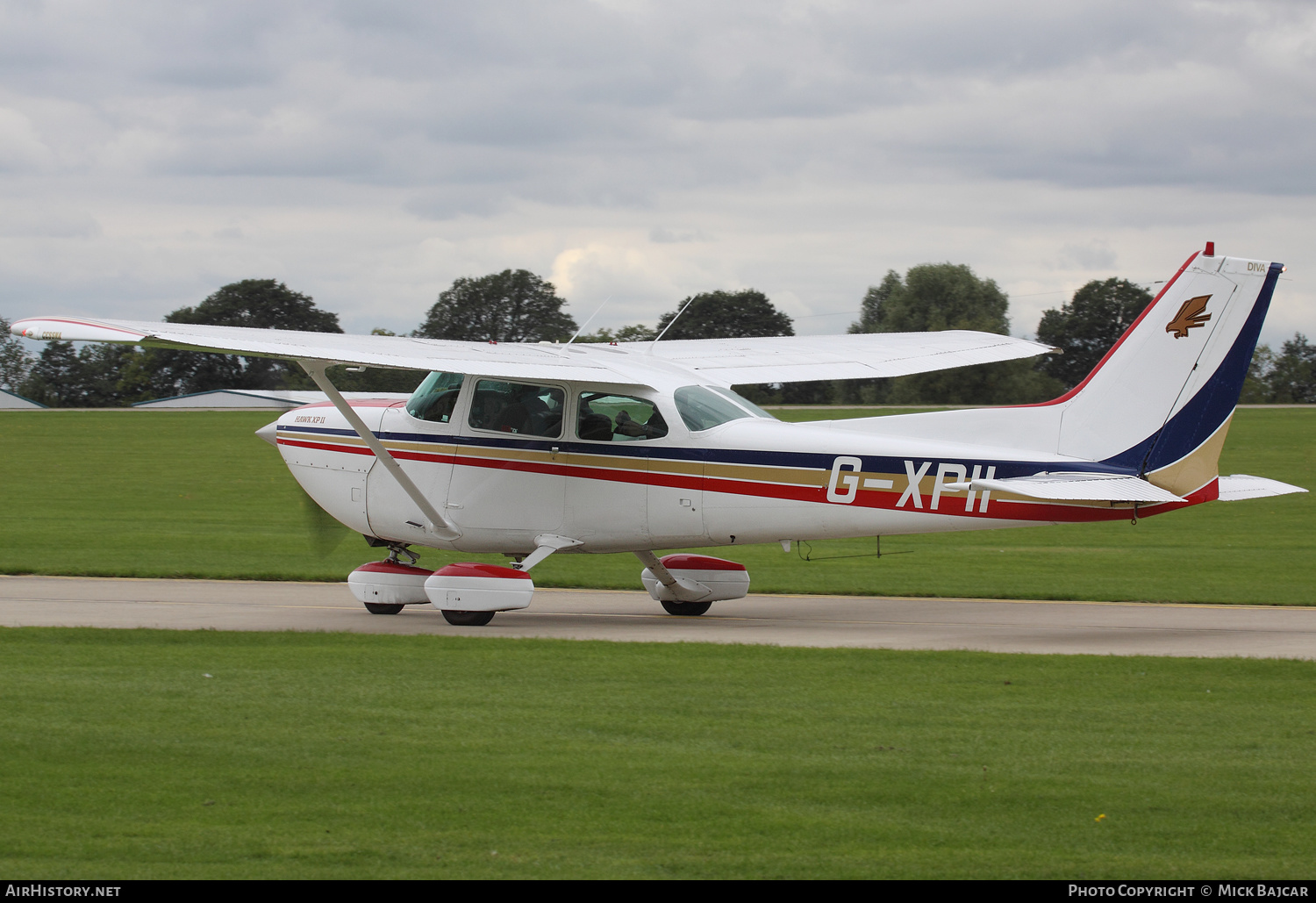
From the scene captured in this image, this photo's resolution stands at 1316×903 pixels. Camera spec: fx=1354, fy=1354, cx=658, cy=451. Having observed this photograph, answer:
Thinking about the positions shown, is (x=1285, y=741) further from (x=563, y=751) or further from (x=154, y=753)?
(x=154, y=753)

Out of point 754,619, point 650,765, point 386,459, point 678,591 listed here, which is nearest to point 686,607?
point 678,591

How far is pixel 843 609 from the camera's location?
1388cm

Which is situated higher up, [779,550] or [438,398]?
[438,398]

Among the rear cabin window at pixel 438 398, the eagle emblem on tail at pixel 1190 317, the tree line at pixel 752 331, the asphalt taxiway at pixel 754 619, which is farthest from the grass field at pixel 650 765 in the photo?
the tree line at pixel 752 331

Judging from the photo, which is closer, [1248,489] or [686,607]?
[1248,489]

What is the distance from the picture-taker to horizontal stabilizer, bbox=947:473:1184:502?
34.5 feet

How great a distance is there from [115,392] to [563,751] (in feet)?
280

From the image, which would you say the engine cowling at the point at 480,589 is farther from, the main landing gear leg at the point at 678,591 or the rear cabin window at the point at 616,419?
the rear cabin window at the point at 616,419

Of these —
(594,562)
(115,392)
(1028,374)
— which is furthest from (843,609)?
(115,392)

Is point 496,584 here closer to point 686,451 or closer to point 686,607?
point 686,451

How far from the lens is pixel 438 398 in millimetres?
12961

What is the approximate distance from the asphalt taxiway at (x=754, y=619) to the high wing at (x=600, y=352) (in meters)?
2.35

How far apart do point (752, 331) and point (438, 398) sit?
6572 centimetres

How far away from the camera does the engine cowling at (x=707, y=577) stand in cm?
1348
